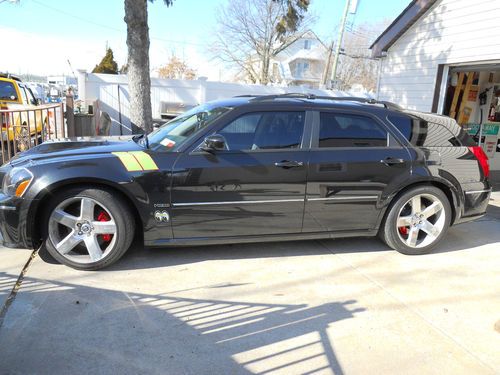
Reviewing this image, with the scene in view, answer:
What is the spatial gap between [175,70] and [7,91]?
3837 cm

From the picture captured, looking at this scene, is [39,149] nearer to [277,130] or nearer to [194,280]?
[194,280]

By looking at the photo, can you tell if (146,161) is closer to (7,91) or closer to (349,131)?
(349,131)

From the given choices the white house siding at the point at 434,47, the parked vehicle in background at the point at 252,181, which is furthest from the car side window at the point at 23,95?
the white house siding at the point at 434,47

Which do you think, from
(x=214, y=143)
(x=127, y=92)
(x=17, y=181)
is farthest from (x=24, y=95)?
(x=214, y=143)

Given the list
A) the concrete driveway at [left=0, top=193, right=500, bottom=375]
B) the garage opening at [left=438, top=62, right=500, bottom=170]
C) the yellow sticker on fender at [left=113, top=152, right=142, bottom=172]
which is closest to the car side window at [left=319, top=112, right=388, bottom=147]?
Result: the concrete driveway at [left=0, top=193, right=500, bottom=375]

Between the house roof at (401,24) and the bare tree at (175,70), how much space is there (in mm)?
38387

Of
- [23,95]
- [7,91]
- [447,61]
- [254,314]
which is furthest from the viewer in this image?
[23,95]

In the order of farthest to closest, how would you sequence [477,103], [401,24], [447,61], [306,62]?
[306,62], [477,103], [401,24], [447,61]

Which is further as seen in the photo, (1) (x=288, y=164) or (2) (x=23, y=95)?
(2) (x=23, y=95)

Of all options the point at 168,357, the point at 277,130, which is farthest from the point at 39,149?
the point at 168,357

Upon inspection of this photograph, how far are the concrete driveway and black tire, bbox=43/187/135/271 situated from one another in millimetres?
104

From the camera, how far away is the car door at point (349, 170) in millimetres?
4105

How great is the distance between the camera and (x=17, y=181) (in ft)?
11.8

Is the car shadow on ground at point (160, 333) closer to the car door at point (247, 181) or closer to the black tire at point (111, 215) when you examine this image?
the black tire at point (111, 215)
